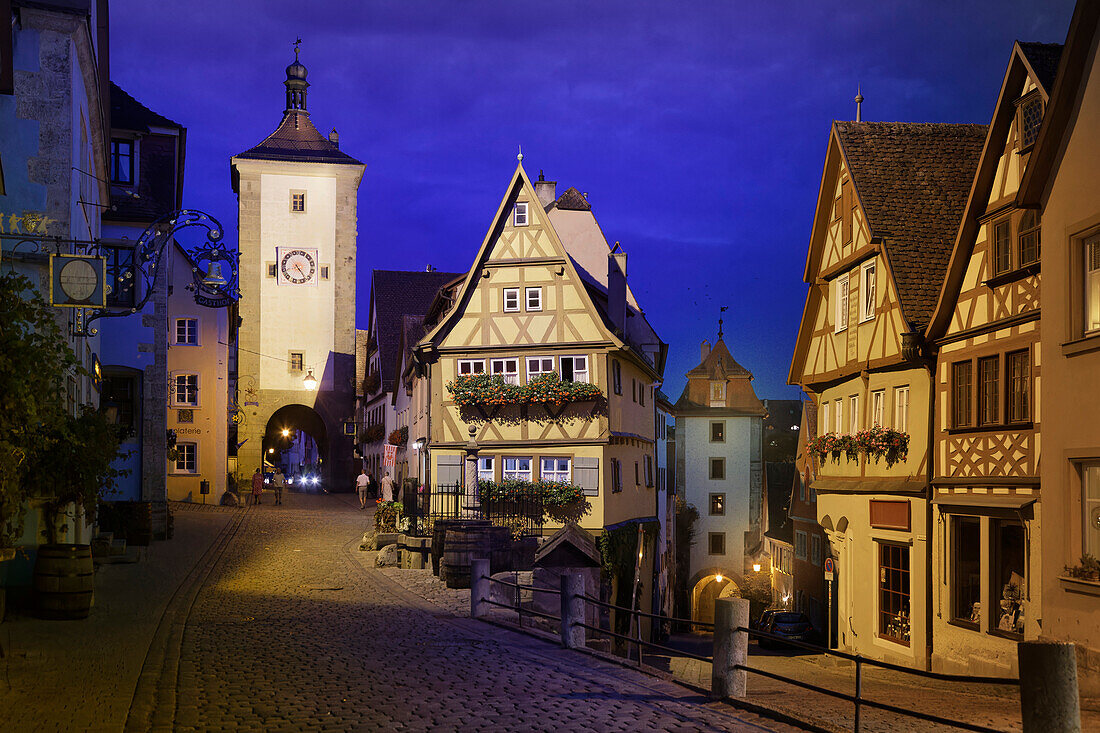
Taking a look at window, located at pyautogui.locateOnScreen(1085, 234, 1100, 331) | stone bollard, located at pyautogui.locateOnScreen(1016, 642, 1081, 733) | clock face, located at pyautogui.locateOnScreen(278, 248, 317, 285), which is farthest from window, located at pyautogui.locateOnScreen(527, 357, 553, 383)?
clock face, located at pyautogui.locateOnScreen(278, 248, 317, 285)

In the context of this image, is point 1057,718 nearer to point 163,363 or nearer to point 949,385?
point 949,385

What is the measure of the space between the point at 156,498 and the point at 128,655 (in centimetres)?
1833

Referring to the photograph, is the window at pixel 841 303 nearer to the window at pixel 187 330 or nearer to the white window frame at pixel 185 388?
the window at pixel 187 330

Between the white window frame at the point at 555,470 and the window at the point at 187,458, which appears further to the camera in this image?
the window at the point at 187,458

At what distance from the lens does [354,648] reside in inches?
550

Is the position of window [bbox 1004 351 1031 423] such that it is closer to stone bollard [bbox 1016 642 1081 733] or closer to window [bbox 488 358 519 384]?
stone bollard [bbox 1016 642 1081 733]

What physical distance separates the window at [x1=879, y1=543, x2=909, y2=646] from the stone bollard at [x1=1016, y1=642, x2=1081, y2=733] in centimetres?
1313

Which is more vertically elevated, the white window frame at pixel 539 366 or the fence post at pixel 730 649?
the white window frame at pixel 539 366

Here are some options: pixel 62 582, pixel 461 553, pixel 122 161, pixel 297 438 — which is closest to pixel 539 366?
pixel 461 553

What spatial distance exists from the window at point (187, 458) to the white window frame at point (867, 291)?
97.0ft

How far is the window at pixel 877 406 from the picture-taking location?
22.0 metres

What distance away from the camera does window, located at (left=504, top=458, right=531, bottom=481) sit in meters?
33.2

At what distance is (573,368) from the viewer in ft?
109

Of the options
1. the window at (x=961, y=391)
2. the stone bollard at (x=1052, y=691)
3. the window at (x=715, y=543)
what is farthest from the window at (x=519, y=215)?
the window at (x=715, y=543)
